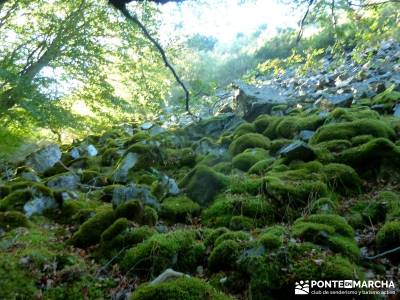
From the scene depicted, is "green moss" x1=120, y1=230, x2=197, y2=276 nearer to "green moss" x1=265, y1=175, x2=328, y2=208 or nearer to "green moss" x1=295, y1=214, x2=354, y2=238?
"green moss" x1=295, y1=214, x2=354, y2=238

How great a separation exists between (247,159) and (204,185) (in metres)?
1.73

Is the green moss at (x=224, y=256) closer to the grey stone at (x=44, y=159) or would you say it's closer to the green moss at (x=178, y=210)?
the green moss at (x=178, y=210)

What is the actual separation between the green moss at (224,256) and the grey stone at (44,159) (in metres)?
7.13

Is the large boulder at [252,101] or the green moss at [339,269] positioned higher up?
the large boulder at [252,101]

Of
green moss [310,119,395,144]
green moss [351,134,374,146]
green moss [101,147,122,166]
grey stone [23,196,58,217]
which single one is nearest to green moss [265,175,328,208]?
green moss [351,134,374,146]

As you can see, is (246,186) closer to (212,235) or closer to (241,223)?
(241,223)

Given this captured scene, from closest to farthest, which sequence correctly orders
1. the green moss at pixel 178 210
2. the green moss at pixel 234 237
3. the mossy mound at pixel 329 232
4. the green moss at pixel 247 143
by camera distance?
the mossy mound at pixel 329 232
the green moss at pixel 234 237
the green moss at pixel 178 210
the green moss at pixel 247 143

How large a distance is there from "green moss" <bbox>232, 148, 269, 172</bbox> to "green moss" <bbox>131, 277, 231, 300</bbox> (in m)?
4.81

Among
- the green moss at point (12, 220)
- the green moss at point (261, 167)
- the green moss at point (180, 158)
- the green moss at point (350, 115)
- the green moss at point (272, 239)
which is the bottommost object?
the green moss at point (272, 239)

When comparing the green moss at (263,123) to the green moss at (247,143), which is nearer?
the green moss at (247,143)

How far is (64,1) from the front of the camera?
13016 millimetres

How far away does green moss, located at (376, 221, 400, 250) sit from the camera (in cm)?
447

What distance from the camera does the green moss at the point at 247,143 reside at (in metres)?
9.47

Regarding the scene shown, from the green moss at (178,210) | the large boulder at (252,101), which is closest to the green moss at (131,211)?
the green moss at (178,210)
